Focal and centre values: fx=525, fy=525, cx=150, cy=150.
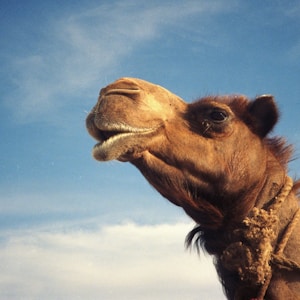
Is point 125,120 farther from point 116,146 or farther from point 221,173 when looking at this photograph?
point 221,173

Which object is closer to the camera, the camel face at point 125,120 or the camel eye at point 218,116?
the camel face at point 125,120

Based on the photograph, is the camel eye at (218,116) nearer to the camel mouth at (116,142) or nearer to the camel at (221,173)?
the camel at (221,173)

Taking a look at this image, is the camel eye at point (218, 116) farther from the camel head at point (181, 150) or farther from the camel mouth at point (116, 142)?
the camel mouth at point (116, 142)

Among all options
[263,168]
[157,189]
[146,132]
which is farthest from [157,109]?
[263,168]

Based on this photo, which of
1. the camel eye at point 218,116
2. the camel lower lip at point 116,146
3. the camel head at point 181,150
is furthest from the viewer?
the camel eye at point 218,116

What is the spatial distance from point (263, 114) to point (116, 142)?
1665 mm

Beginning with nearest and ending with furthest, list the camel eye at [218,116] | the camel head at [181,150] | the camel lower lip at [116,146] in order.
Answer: the camel lower lip at [116,146] < the camel head at [181,150] < the camel eye at [218,116]

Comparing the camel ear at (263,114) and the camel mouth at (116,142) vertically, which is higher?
the camel ear at (263,114)

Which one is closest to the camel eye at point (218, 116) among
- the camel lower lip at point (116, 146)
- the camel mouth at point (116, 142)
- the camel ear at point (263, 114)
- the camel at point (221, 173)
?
the camel at point (221, 173)

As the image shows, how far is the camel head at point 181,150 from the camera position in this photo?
4910mm

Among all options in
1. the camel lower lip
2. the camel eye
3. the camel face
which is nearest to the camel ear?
the camel eye

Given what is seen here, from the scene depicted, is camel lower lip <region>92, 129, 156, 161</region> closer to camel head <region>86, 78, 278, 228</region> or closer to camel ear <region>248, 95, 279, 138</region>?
camel head <region>86, 78, 278, 228</region>

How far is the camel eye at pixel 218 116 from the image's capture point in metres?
5.37

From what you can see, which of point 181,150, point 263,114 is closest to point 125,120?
point 181,150
